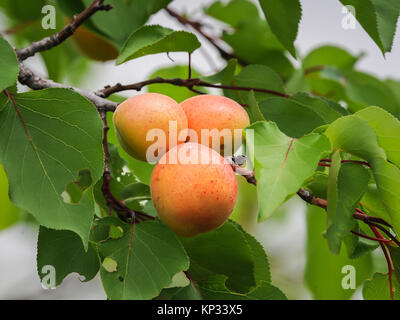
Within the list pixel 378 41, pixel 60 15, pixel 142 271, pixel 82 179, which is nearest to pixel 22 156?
pixel 82 179

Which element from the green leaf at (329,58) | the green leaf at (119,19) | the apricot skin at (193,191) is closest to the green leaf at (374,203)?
the apricot skin at (193,191)

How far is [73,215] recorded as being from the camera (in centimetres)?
64

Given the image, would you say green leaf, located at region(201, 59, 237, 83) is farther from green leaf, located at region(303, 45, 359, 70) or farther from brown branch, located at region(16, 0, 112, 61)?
green leaf, located at region(303, 45, 359, 70)

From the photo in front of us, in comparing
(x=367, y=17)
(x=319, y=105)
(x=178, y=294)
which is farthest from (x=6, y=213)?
(x=367, y=17)

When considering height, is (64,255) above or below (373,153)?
below

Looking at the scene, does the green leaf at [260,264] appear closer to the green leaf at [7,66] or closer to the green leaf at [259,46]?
the green leaf at [7,66]

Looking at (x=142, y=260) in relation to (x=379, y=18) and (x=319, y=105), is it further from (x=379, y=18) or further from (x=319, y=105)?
(x=379, y=18)

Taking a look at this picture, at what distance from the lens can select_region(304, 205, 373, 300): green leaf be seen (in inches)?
43.2

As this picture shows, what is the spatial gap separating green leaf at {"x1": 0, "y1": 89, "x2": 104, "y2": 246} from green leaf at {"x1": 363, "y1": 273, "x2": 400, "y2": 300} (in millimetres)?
393

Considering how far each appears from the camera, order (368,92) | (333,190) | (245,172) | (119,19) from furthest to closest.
→ (368,92) → (119,19) → (245,172) → (333,190)

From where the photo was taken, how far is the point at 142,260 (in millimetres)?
682

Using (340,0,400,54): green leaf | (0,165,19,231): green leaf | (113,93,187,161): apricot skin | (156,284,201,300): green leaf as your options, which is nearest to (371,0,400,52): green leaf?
(340,0,400,54): green leaf

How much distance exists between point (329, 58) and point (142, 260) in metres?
0.85

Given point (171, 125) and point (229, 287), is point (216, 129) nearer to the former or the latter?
point (171, 125)
